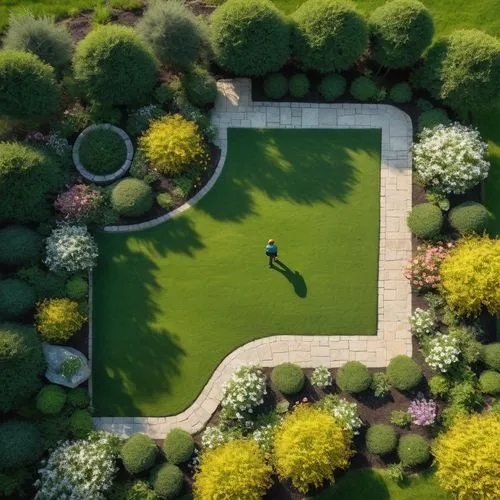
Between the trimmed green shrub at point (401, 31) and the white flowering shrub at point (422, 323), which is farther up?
the trimmed green shrub at point (401, 31)

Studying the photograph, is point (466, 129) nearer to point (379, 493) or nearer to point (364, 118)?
point (364, 118)

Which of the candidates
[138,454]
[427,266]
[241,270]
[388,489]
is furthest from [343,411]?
[138,454]

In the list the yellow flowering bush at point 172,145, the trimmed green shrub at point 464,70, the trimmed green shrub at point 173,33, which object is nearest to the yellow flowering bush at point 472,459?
the trimmed green shrub at point 464,70

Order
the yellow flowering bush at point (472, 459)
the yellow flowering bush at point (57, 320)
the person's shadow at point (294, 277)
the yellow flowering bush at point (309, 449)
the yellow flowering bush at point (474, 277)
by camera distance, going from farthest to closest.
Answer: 1. the person's shadow at point (294, 277)
2. the yellow flowering bush at point (57, 320)
3. the yellow flowering bush at point (474, 277)
4. the yellow flowering bush at point (309, 449)
5. the yellow flowering bush at point (472, 459)

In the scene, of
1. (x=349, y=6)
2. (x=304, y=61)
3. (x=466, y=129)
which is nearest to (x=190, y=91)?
(x=304, y=61)

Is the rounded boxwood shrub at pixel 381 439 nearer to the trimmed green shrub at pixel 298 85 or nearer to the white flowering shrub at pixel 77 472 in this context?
the white flowering shrub at pixel 77 472

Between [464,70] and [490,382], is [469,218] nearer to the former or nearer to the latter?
[464,70]
